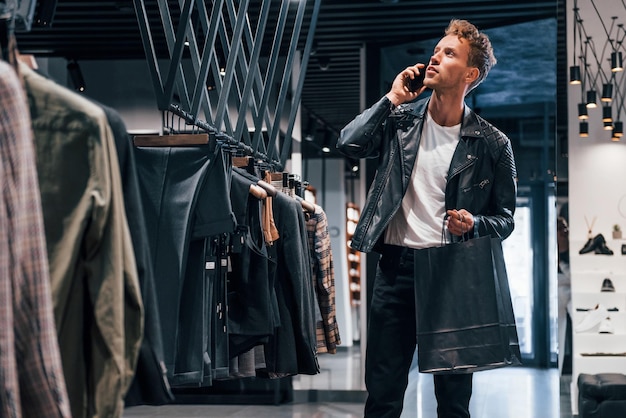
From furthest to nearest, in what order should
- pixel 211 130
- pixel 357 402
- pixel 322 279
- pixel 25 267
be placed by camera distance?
pixel 357 402 → pixel 322 279 → pixel 211 130 → pixel 25 267

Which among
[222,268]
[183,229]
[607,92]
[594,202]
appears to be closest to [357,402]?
[594,202]

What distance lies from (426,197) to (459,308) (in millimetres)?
391

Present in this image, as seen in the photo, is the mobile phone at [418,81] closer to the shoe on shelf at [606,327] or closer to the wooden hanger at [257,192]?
the wooden hanger at [257,192]

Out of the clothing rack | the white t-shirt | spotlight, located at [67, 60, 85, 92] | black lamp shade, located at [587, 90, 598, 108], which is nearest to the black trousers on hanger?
the clothing rack

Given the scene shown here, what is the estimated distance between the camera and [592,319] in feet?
24.3

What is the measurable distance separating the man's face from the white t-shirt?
15 centimetres

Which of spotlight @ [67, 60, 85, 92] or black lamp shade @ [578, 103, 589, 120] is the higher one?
spotlight @ [67, 60, 85, 92]

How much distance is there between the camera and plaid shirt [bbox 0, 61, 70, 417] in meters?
1.64

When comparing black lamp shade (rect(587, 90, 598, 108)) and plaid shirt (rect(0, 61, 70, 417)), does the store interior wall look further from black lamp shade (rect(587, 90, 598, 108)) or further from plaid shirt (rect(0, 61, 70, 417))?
plaid shirt (rect(0, 61, 70, 417))

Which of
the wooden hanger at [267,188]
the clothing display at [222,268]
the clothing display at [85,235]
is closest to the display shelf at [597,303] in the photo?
the clothing display at [222,268]

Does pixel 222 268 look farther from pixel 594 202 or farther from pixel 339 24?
pixel 339 24

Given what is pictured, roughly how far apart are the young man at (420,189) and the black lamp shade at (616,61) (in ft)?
14.4

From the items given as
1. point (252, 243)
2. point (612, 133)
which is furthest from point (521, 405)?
point (252, 243)

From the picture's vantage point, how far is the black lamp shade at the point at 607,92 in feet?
24.2
